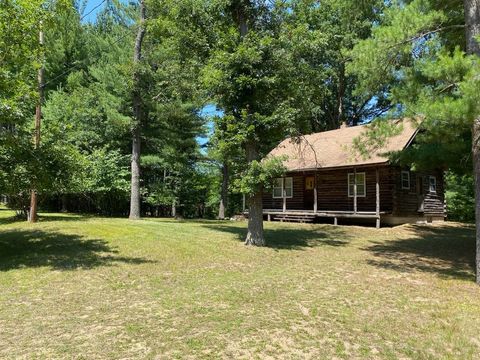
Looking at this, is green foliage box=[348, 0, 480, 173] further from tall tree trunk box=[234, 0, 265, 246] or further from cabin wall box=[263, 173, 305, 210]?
cabin wall box=[263, 173, 305, 210]

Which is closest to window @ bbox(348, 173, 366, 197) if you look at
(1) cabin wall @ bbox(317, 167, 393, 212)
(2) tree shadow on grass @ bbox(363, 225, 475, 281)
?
(1) cabin wall @ bbox(317, 167, 393, 212)

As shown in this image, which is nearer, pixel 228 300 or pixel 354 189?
pixel 228 300

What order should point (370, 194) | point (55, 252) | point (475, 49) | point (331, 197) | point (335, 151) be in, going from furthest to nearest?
point (335, 151)
point (331, 197)
point (370, 194)
point (55, 252)
point (475, 49)

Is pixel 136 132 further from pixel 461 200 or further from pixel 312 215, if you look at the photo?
pixel 461 200

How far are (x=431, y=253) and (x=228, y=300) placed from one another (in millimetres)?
7936

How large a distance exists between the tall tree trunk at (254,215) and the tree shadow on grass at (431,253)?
3394 millimetres

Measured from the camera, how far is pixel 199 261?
32.3 ft

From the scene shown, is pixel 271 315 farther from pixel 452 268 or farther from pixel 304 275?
pixel 452 268

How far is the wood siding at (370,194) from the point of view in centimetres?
1902

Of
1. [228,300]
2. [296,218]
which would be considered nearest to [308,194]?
[296,218]

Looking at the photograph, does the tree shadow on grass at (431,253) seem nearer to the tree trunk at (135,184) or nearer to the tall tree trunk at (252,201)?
the tall tree trunk at (252,201)

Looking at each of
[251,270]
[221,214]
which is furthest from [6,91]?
[221,214]

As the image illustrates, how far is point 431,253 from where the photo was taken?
1198 cm

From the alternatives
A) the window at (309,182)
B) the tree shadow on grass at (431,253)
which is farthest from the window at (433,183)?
the window at (309,182)
